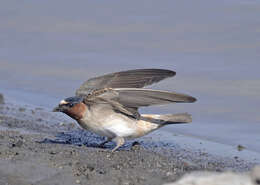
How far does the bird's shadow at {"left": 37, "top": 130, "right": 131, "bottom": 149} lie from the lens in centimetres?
824

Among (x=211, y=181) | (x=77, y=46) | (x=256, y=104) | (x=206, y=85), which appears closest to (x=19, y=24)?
(x=77, y=46)

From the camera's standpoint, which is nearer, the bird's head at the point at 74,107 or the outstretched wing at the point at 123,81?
the bird's head at the point at 74,107

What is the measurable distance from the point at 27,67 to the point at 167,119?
5034mm

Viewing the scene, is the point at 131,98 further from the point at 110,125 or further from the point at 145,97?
the point at 110,125

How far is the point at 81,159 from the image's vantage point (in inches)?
264

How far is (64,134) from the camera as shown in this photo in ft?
29.1

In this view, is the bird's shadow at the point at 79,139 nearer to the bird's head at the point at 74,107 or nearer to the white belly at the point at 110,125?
the white belly at the point at 110,125

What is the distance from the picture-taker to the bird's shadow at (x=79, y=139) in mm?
8242

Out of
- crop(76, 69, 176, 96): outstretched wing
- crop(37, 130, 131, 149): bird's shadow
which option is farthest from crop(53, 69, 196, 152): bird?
crop(37, 130, 131, 149): bird's shadow

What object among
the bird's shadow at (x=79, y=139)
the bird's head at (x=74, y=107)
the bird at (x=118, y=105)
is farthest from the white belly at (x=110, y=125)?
the bird's shadow at (x=79, y=139)

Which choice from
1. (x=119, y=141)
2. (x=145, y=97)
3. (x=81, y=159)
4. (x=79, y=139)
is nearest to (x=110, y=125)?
(x=119, y=141)

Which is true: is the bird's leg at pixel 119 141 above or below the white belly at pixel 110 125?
→ below

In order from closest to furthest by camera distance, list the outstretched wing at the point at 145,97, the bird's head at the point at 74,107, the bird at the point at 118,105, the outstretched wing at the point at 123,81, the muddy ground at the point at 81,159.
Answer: the muddy ground at the point at 81,159 → the outstretched wing at the point at 145,97 → the bird at the point at 118,105 → the bird's head at the point at 74,107 → the outstretched wing at the point at 123,81

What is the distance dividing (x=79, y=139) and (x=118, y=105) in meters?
1.04
